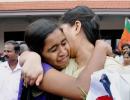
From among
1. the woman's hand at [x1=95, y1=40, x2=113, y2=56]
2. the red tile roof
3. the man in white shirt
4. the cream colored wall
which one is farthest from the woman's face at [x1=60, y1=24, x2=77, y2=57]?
the cream colored wall

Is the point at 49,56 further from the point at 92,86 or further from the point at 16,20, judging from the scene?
the point at 16,20

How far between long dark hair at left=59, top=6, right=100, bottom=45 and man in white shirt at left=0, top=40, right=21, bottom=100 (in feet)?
12.7

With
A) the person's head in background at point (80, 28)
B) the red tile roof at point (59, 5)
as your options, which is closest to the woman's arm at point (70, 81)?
the person's head in background at point (80, 28)

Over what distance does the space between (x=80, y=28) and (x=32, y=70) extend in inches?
11.6

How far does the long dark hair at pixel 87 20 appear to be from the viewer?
Answer: 2.03 meters

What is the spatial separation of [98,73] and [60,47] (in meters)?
0.30

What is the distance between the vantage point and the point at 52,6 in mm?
12938

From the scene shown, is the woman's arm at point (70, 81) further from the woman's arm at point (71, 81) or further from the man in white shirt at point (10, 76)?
the man in white shirt at point (10, 76)

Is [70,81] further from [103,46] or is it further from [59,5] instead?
[59,5]

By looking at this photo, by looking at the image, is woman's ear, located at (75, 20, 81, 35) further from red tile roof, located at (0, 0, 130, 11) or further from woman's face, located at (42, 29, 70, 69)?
red tile roof, located at (0, 0, 130, 11)

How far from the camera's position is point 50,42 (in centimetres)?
199

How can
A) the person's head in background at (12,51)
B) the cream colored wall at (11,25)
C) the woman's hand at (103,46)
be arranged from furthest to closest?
1. the cream colored wall at (11,25)
2. the person's head in background at (12,51)
3. the woman's hand at (103,46)

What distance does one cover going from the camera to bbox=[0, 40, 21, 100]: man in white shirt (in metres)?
5.97

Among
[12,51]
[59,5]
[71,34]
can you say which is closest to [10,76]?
[12,51]
